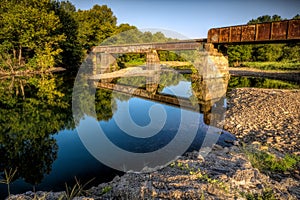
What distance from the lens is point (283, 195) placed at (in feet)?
16.0

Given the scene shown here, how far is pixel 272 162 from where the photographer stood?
6.98m

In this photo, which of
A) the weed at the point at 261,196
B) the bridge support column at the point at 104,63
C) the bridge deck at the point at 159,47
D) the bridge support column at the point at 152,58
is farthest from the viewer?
the bridge support column at the point at 104,63

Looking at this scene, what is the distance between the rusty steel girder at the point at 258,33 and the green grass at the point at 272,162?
14953mm

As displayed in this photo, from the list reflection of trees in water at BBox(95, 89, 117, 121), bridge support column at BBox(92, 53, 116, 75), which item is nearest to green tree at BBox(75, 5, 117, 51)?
bridge support column at BBox(92, 53, 116, 75)

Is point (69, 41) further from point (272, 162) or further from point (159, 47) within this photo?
point (272, 162)

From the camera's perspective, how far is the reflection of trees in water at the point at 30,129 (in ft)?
26.8

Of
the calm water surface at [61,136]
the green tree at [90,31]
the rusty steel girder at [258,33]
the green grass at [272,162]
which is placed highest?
the green tree at [90,31]

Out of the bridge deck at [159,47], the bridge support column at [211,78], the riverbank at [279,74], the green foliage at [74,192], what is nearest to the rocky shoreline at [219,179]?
the green foliage at [74,192]

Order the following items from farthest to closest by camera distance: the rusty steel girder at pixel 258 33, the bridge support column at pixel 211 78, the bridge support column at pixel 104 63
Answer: the bridge support column at pixel 104 63 < the bridge support column at pixel 211 78 < the rusty steel girder at pixel 258 33

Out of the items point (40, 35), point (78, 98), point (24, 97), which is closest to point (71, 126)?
point (78, 98)

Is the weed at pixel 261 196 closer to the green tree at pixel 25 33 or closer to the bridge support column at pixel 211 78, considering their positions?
the bridge support column at pixel 211 78

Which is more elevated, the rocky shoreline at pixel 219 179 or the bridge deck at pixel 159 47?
the bridge deck at pixel 159 47

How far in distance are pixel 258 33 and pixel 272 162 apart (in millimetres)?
17611

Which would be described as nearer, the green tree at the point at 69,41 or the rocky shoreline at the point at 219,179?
the rocky shoreline at the point at 219,179
